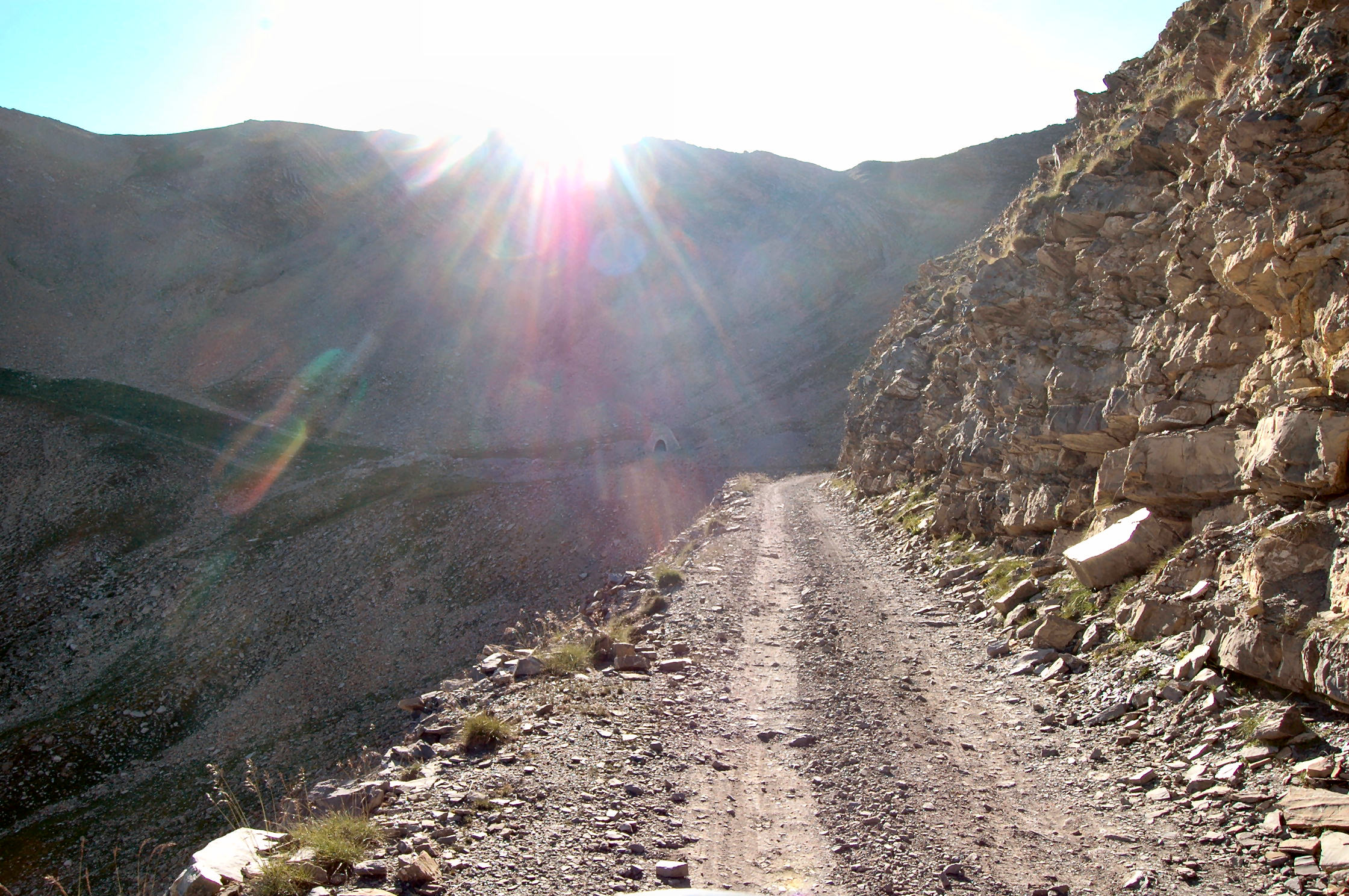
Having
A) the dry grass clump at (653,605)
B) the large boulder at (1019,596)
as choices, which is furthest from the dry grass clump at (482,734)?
the large boulder at (1019,596)

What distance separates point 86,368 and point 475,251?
36.2 m

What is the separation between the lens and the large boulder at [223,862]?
4871 millimetres

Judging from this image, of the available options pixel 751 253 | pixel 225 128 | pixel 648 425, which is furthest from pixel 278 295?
pixel 751 253

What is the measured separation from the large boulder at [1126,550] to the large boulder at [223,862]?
9309 mm

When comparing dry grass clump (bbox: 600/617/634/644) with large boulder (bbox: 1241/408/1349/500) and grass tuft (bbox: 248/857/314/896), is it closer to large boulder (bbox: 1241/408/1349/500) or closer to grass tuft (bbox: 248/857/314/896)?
grass tuft (bbox: 248/857/314/896)

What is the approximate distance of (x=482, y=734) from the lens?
7586 mm

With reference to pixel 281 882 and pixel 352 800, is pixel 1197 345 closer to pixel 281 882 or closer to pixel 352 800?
pixel 352 800

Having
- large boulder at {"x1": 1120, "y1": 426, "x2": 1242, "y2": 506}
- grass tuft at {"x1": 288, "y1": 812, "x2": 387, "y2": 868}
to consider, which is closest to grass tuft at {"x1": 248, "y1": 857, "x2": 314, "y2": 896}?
grass tuft at {"x1": 288, "y1": 812, "x2": 387, "y2": 868}

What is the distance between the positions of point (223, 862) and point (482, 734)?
2.68 m

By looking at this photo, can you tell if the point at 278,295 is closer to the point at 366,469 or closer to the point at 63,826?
the point at 366,469

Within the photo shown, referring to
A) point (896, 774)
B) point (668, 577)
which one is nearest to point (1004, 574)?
point (896, 774)

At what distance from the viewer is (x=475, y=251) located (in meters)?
78.6

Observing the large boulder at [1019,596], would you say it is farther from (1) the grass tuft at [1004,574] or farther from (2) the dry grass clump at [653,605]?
(2) the dry grass clump at [653,605]

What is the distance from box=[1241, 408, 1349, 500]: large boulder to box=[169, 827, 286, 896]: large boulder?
31.2 ft
